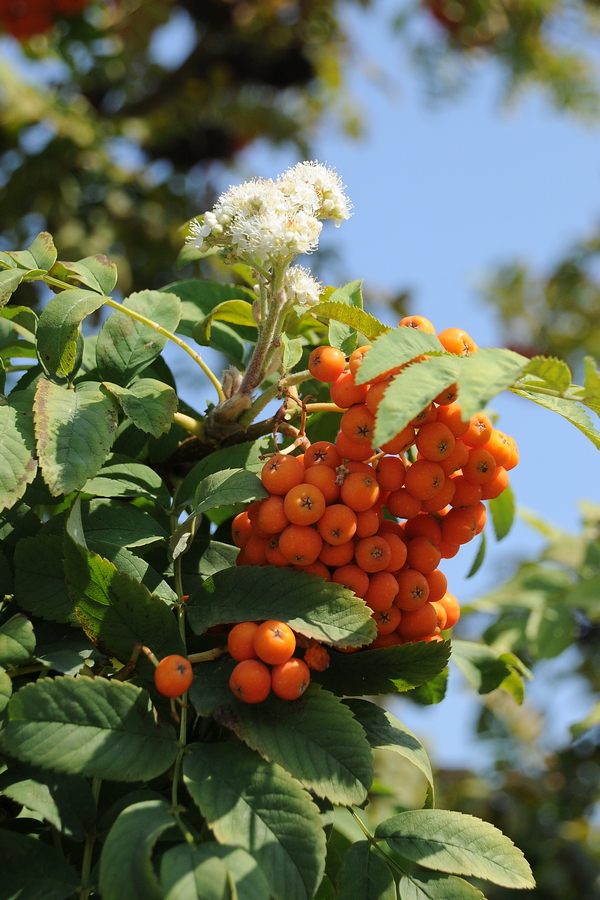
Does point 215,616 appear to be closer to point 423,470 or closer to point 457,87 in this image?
point 423,470

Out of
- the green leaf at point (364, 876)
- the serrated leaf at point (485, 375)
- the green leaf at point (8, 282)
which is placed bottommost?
the green leaf at point (364, 876)

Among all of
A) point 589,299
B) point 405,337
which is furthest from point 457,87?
point 405,337

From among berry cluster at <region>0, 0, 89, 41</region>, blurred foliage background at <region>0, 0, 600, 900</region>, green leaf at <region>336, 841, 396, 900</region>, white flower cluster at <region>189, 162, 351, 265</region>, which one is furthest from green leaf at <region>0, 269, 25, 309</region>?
berry cluster at <region>0, 0, 89, 41</region>

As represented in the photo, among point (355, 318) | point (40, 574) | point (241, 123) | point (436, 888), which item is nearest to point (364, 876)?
point (436, 888)

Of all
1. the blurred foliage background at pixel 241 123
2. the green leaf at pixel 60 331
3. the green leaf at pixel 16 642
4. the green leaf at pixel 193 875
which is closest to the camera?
the green leaf at pixel 193 875

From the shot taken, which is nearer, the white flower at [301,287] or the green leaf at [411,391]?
the green leaf at [411,391]

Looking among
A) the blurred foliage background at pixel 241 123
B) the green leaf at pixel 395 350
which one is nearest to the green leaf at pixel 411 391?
the green leaf at pixel 395 350

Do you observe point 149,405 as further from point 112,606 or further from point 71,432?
point 112,606

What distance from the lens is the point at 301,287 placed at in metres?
0.73

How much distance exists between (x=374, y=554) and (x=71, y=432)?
28cm

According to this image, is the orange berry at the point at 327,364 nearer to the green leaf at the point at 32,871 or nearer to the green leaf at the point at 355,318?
the green leaf at the point at 355,318

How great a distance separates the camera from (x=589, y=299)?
3.80 metres

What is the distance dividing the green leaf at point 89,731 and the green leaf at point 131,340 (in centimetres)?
34

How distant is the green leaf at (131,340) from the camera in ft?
2.57
